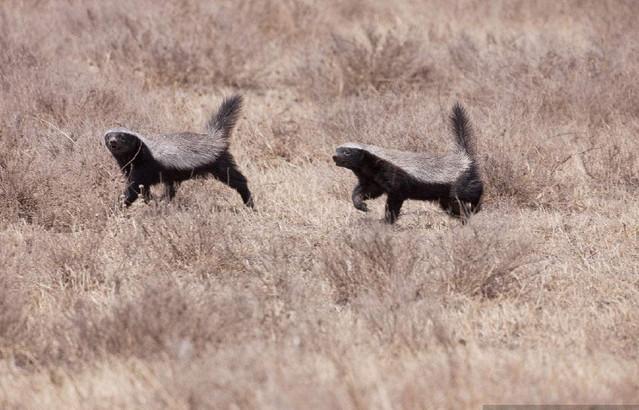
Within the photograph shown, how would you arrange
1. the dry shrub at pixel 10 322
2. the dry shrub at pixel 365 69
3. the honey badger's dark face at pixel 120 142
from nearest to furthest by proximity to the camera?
the dry shrub at pixel 10 322, the honey badger's dark face at pixel 120 142, the dry shrub at pixel 365 69

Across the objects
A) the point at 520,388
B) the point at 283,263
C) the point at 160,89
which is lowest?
the point at 160,89

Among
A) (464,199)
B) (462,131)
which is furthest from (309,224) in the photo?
(462,131)

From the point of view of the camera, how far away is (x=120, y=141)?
799 centimetres

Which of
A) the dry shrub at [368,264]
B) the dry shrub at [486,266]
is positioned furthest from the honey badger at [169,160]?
the dry shrub at [486,266]

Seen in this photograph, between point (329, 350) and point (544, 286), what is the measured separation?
202 centimetres

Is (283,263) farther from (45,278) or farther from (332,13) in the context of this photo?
(332,13)

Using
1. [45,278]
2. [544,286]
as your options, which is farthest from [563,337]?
[45,278]

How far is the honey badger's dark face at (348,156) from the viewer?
304 inches

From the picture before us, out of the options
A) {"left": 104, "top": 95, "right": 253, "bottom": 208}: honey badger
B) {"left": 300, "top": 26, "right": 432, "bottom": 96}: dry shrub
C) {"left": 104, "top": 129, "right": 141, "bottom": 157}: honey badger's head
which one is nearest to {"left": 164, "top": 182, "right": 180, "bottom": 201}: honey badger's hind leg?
{"left": 104, "top": 95, "right": 253, "bottom": 208}: honey badger

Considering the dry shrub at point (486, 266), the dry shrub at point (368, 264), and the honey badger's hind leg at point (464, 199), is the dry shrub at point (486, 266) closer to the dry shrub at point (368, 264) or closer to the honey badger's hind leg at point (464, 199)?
the dry shrub at point (368, 264)

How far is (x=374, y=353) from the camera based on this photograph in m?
4.93

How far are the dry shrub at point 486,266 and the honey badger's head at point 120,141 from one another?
3061 millimetres

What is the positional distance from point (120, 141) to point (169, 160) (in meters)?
0.43

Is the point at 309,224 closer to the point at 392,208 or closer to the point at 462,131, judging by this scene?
the point at 392,208
